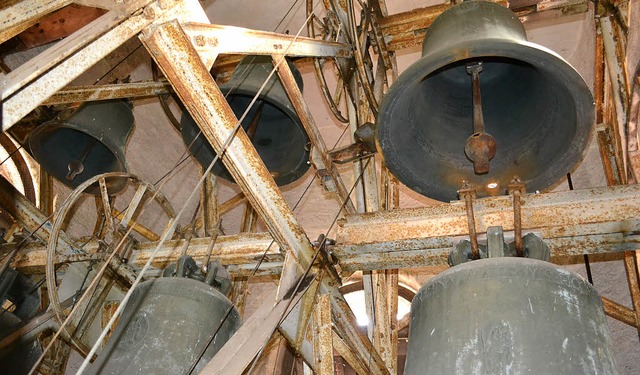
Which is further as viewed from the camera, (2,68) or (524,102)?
(2,68)

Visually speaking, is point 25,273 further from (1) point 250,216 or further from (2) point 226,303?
(1) point 250,216

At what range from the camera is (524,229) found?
8.18 ft

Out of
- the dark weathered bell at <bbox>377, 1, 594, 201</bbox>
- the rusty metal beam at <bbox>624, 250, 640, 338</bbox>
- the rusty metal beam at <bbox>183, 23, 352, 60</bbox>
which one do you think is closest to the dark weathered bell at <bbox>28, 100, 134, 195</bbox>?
the rusty metal beam at <bbox>183, 23, 352, 60</bbox>

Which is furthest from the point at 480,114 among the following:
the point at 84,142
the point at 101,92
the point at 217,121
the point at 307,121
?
the point at 84,142

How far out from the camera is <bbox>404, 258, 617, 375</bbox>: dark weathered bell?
5.56ft

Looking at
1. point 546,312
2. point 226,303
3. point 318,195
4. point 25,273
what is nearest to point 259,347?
point 226,303

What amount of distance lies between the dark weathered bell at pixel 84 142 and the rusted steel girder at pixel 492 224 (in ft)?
5.02

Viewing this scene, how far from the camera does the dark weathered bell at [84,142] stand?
349cm

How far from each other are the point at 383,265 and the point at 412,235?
0.18m

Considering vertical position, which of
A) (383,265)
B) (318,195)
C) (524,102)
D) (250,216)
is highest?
(318,195)

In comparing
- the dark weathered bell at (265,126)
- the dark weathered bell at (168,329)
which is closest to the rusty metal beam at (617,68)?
the dark weathered bell at (265,126)

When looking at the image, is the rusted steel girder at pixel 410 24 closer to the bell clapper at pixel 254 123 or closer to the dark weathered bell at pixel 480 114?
the bell clapper at pixel 254 123

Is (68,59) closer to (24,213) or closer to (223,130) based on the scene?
(223,130)

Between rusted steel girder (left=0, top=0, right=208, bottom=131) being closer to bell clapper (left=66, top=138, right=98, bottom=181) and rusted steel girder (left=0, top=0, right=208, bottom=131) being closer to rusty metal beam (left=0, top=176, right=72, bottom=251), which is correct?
rusty metal beam (left=0, top=176, right=72, bottom=251)
